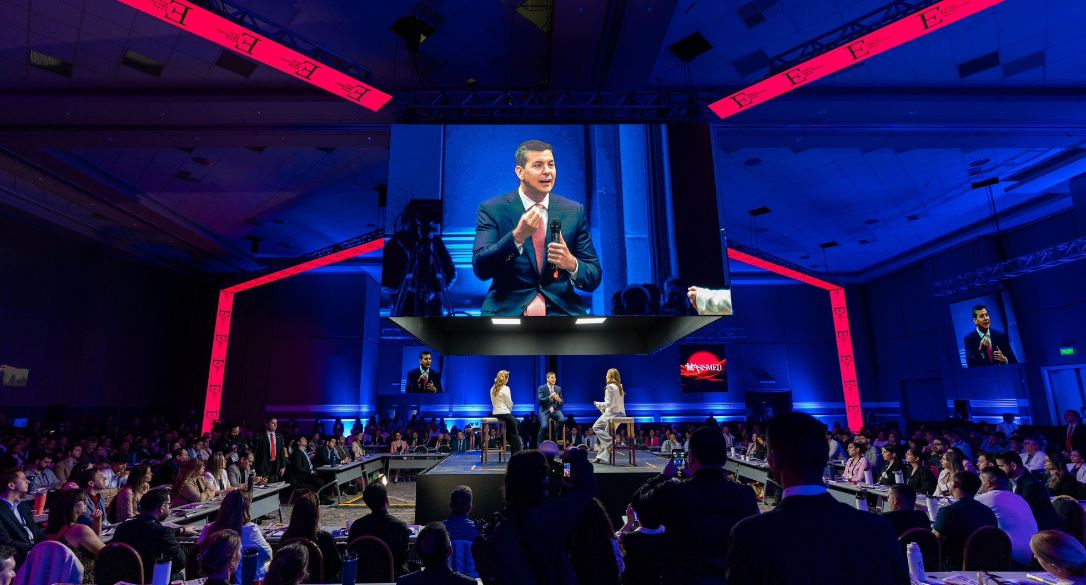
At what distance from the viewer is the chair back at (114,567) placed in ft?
11.9

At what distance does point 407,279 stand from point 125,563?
388cm

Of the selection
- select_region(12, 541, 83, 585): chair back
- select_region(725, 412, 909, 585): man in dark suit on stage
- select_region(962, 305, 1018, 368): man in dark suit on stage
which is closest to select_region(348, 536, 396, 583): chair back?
select_region(12, 541, 83, 585): chair back

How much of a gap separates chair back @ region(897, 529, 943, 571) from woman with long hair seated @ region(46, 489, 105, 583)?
5.89 meters

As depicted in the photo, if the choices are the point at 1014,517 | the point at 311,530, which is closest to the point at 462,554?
the point at 311,530

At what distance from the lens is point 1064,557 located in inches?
108

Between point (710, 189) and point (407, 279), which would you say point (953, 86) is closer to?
point (710, 189)

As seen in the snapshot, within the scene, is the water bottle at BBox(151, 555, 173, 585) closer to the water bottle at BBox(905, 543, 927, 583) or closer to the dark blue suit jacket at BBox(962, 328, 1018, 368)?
the water bottle at BBox(905, 543, 927, 583)

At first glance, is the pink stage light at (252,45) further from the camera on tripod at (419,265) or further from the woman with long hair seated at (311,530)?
the woman with long hair seated at (311,530)

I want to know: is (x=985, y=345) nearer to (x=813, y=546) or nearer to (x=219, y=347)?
(x=813, y=546)

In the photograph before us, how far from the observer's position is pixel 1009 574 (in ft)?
10.9

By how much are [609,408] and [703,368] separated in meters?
12.6

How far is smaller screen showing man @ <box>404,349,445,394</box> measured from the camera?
18562 mm

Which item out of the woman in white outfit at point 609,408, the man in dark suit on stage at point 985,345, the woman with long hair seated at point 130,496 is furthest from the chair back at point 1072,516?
the man in dark suit on stage at point 985,345

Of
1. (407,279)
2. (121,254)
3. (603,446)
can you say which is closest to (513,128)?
(407,279)
